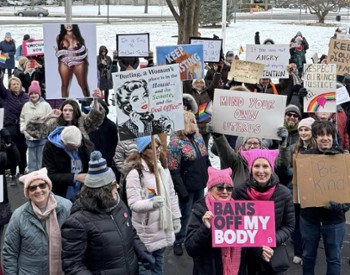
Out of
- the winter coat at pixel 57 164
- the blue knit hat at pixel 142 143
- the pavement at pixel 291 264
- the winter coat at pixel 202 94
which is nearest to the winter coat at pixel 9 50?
the winter coat at pixel 202 94

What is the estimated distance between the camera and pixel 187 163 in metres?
5.99

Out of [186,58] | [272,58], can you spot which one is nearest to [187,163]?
[186,58]

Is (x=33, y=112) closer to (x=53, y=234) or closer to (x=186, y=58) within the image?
(x=186, y=58)

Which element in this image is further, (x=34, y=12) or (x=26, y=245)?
(x=34, y=12)

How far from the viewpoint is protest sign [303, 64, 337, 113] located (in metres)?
6.98

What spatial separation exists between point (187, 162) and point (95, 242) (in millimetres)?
2456

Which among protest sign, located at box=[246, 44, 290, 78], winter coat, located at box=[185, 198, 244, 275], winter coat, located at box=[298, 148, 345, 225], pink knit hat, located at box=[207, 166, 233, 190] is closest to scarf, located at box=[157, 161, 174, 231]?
winter coat, located at box=[185, 198, 244, 275]

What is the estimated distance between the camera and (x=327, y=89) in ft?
23.3

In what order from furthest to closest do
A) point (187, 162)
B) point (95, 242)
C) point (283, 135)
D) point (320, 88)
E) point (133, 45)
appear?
point (133, 45) < point (320, 88) < point (187, 162) < point (283, 135) < point (95, 242)

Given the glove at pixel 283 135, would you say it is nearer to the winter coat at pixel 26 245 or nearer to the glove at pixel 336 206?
the glove at pixel 336 206

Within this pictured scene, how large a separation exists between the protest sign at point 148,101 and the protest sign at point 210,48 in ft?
16.7

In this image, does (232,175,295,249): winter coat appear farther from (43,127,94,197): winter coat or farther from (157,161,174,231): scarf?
(43,127,94,197): winter coat

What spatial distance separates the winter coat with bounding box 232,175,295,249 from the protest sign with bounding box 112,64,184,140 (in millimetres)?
1164

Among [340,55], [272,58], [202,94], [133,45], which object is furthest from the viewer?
[133,45]
